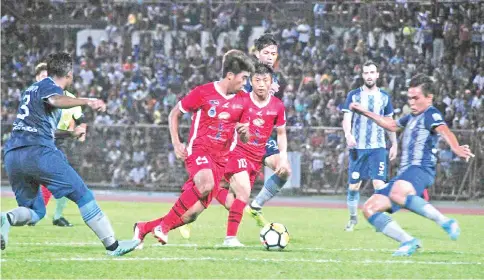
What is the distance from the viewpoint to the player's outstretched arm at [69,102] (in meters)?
9.11

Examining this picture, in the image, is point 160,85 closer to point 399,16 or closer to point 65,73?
point 399,16

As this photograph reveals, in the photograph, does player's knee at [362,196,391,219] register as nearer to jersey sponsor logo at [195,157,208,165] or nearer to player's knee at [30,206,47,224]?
jersey sponsor logo at [195,157,208,165]

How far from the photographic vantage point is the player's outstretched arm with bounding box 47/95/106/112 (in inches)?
359

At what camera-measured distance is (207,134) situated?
11188 millimetres

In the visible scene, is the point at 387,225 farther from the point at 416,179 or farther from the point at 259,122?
the point at 259,122

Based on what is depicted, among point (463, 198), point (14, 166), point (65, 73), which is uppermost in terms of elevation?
point (65, 73)

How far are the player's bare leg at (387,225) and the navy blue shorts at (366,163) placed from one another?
4803 millimetres

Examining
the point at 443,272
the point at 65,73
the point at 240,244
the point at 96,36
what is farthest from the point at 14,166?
the point at 96,36

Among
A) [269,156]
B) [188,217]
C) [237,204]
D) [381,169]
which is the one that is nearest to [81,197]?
[188,217]

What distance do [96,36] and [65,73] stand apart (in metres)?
25.7

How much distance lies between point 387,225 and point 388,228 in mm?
39

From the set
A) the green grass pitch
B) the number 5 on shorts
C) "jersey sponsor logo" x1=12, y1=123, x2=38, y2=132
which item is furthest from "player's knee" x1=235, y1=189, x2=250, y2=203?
the number 5 on shorts

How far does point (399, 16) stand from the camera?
1233 inches

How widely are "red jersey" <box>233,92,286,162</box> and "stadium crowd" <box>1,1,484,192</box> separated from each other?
12.9 m
